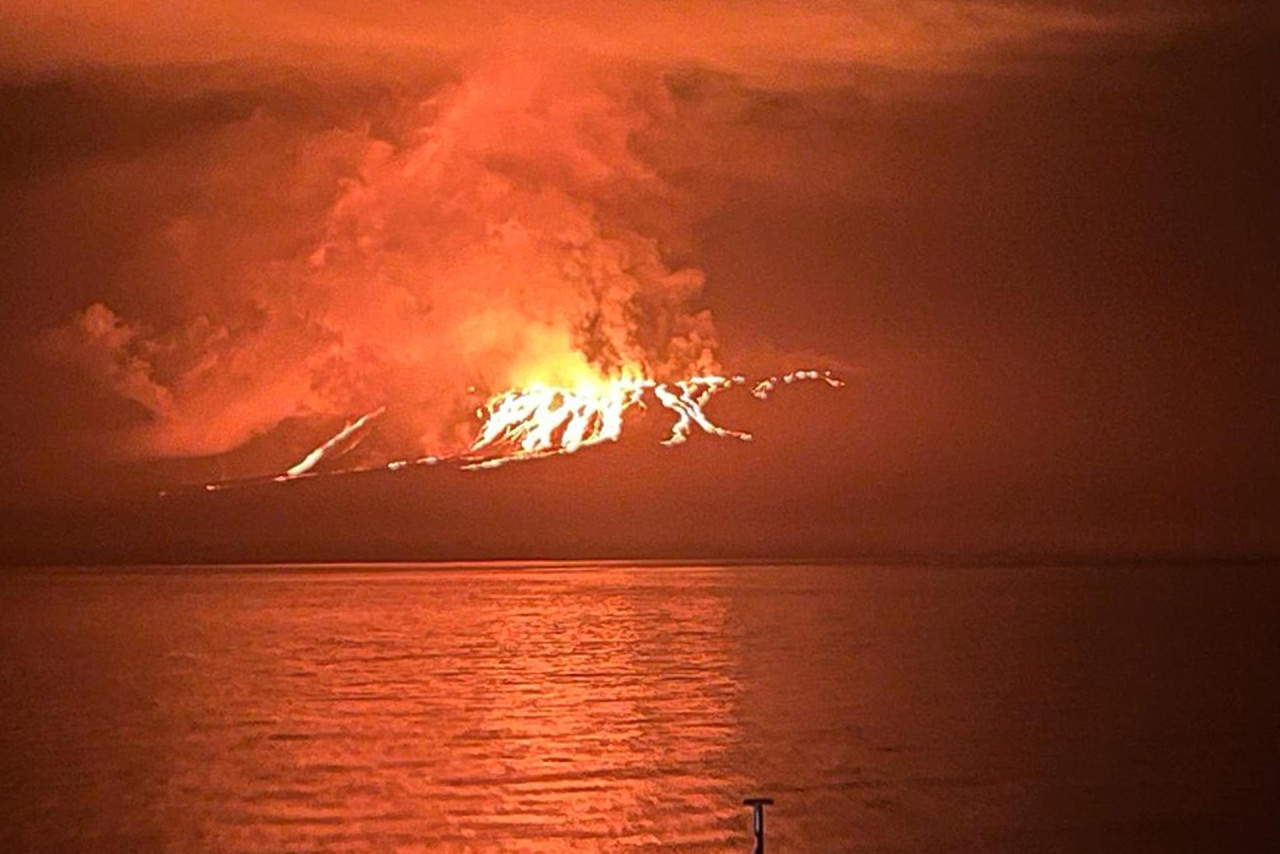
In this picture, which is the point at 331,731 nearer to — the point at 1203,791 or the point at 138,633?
the point at 1203,791

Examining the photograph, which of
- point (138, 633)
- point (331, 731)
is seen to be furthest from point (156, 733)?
point (138, 633)

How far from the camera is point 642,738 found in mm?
41438

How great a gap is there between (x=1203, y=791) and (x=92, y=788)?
19.4 m

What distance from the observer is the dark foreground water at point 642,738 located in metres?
29.9

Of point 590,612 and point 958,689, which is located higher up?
point 590,612

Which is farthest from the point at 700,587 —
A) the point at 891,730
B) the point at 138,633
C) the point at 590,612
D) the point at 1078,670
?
the point at 891,730

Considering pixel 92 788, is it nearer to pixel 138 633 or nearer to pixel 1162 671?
pixel 1162 671

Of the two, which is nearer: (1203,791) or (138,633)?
(1203,791)

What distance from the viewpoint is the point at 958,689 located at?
55062 mm

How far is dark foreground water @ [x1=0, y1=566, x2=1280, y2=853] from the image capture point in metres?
29.9

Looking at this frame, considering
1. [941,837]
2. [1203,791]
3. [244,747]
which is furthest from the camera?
[244,747]

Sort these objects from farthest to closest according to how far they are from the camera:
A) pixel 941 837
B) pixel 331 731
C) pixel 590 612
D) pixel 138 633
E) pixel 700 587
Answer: pixel 700 587 < pixel 590 612 < pixel 138 633 < pixel 331 731 < pixel 941 837

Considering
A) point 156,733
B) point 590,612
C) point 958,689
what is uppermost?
point 590,612

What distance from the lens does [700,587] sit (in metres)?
176
